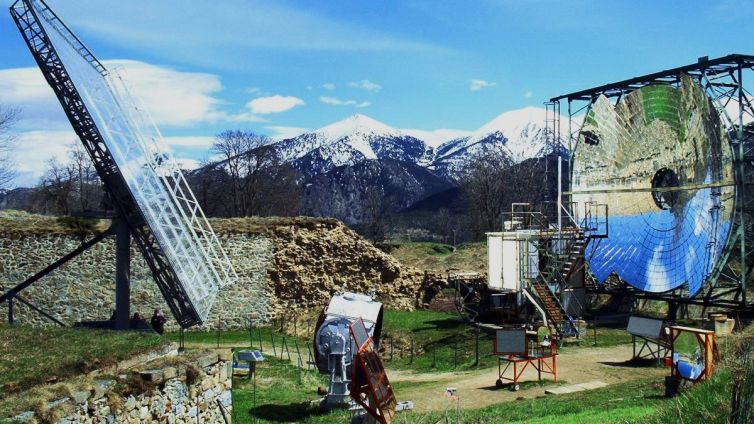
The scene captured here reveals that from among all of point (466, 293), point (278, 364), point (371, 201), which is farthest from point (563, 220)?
point (371, 201)

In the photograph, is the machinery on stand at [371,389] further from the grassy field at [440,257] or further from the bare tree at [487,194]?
the bare tree at [487,194]

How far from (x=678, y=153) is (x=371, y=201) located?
2206 inches

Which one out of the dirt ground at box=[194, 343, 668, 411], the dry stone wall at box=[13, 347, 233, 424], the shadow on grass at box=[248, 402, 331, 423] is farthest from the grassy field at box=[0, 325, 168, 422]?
the dirt ground at box=[194, 343, 668, 411]

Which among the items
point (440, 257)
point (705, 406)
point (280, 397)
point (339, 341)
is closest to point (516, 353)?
point (339, 341)

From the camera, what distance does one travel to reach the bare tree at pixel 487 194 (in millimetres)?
66000

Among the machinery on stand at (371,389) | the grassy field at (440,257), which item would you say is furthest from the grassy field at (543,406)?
the grassy field at (440,257)

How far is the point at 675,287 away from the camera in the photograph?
27.1 m

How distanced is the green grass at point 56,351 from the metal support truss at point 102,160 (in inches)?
94.9

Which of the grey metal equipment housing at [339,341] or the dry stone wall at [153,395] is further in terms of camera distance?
the grey metal equipment housing at [339,341]

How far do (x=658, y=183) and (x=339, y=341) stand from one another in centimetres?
1792

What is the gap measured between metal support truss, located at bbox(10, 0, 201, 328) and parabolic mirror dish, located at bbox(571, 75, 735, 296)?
56.6ft

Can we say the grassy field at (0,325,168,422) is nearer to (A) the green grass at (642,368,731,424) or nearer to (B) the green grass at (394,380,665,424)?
(B) the green grass at (394,380,665,424)

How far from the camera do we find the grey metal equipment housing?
16594mm

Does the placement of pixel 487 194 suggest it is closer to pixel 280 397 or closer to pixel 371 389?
pixel 280 397
